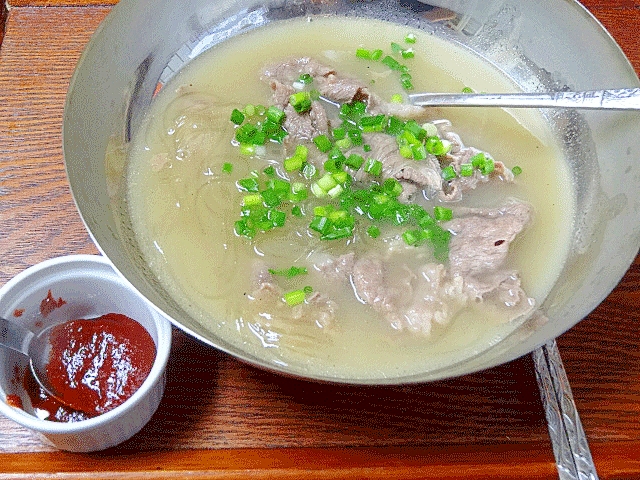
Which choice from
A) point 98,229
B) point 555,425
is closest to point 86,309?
point 98,229

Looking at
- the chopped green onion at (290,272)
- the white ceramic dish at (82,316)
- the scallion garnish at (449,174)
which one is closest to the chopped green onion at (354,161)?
the scallion garnish at (449,174)

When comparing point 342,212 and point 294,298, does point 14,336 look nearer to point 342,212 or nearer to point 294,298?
point 294,298

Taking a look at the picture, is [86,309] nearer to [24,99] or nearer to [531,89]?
[24,99]

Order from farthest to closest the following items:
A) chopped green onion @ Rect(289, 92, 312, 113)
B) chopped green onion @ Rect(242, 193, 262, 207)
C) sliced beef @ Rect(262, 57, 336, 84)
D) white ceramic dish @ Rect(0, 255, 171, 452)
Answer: sliced beef @ Rect(262, 57, 336, 84)
chopped green onion @ Rect(289, 92, 312, 113)
chopped green onion @ Rect(242, 193, 262, 207)
white ceramic dish @ Rect(0, 255, 171, 452)

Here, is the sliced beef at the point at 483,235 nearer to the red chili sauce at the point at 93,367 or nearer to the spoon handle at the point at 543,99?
the spoon handle at the point at 543,99

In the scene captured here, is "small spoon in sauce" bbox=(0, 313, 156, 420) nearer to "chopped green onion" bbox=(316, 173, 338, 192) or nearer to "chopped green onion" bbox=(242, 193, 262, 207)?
"chopped green onion" bbox=(242, 193, 262, 207)

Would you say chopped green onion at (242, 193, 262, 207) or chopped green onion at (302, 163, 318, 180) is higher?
chopped green onion at (302, 163, 318, 180)

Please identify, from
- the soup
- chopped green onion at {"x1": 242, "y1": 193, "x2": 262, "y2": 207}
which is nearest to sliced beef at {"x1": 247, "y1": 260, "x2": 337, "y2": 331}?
the soup
